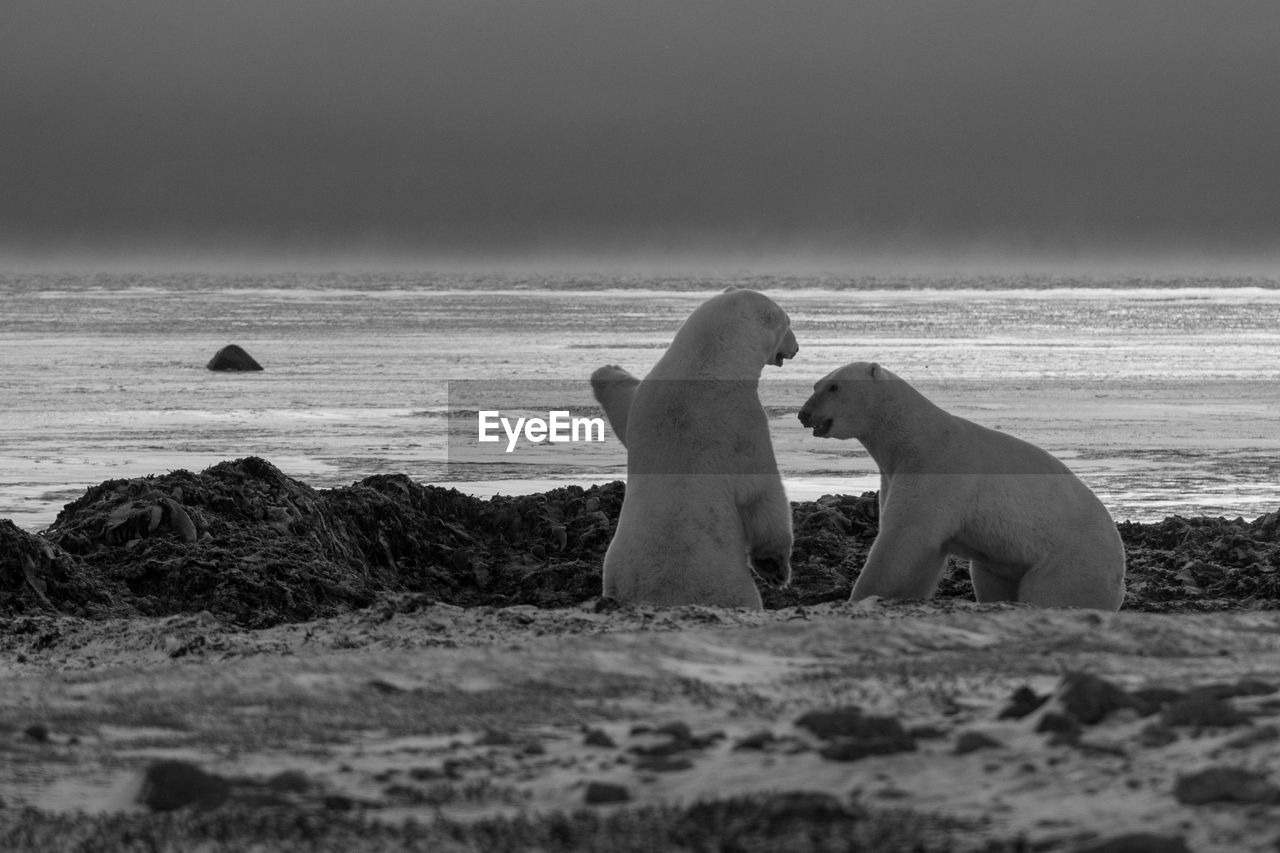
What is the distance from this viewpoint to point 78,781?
13.2 ft

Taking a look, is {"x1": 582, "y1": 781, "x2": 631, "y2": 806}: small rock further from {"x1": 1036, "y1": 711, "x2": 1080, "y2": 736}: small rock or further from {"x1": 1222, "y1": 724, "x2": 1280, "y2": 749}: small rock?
{"x1": 1222, "y1": 724, "x2": 1280, "y2": 749}: small rock

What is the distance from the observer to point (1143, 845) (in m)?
3.02

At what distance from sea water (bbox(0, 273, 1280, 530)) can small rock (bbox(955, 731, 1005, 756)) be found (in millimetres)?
8414

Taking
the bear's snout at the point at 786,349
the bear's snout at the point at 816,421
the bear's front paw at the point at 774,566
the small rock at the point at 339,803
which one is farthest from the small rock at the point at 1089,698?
the bear's snout at the point at 816,421

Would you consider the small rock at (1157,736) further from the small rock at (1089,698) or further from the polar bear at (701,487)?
the polar bear at (701,487)

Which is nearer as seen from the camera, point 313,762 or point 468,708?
point 313,762

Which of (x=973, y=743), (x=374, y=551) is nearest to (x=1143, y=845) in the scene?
(x=973, y=743)

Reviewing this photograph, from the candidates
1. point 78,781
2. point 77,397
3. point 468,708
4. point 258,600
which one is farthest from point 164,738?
point 77,397

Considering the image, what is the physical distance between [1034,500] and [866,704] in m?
3.50

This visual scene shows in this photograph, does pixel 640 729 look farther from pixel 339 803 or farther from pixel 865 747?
pixel 339 803

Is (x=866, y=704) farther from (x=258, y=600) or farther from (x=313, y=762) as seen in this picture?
(x=258, y=600)

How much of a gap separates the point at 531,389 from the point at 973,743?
18.4 meters

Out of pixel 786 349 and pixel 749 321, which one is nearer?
pixel 749 321

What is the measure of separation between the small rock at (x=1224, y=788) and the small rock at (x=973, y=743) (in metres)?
0.51
